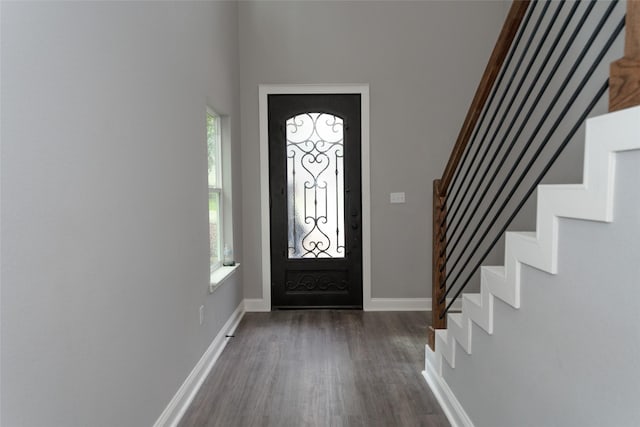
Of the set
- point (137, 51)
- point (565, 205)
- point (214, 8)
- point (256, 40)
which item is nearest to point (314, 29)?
point (256, 40)

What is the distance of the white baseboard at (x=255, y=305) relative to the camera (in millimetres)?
4297

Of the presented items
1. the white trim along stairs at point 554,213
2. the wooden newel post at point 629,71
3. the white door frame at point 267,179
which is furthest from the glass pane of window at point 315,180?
the wooden newel post at point 629,71

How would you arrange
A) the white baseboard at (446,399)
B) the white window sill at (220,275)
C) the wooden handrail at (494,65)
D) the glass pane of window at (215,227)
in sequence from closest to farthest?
the wooden handrail at (494,65), the white baseboard at (446,399), the white window sill at (220,275), the glass pane of window at (215,227)

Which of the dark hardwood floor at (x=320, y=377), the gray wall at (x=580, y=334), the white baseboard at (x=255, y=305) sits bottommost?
the dark hardwood floor at (x=320, y=377)

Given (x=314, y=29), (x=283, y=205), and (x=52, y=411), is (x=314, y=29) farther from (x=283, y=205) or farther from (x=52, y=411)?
(x=52, y=411)

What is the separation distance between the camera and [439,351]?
8.16ft

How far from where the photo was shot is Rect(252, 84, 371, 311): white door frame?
4.19m

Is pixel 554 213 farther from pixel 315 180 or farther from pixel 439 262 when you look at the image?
pixel 315 180

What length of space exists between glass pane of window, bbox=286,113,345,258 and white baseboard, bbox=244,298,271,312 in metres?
0.67

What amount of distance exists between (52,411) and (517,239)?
1.59 meters

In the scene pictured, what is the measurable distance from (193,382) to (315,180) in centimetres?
233

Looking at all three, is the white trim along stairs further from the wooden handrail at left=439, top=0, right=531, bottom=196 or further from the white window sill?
the white window sill

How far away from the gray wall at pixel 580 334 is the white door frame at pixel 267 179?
2.58 m

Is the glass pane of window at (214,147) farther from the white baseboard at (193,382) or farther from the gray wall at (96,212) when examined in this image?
the white baseboard at (193,382)
